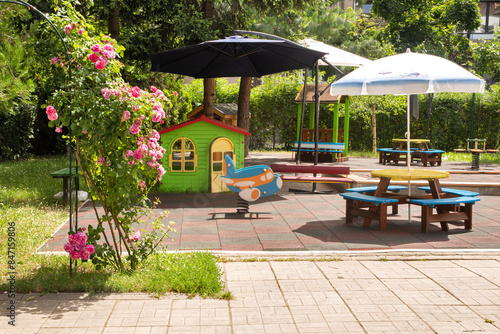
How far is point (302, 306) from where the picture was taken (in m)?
4.38

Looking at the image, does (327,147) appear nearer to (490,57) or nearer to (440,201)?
(490,57)

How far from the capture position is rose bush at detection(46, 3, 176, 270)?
4.71m

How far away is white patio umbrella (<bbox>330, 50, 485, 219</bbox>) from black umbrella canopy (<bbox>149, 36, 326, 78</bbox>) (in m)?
2.42

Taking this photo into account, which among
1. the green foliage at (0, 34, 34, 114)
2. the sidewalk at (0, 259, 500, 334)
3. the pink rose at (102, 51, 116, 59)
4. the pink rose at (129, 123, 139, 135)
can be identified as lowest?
the sidewalk at (0, 259, 500, 334)

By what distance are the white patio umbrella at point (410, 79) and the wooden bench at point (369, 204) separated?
1456 mm

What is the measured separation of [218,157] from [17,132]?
968cm

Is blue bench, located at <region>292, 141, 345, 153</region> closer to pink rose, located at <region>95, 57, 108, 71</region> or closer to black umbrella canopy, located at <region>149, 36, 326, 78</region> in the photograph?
black umbrella canopy, located at <region>149, 36, 326, 78</region>

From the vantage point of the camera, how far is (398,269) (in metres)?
5.44

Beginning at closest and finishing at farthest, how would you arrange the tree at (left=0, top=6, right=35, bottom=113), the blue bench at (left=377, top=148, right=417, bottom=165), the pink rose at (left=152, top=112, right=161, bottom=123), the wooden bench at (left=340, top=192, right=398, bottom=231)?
the pink rose at (left=152, top=112, right=161, bottom=123), the wooden bench at (left=340, top=192, right=398, bottom=231), the tree at (left=0, top=6, right=35, bottom=113), the blue bench at (left=377, top=148, right=417, bottom=165)

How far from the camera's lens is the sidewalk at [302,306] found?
3.94 metres

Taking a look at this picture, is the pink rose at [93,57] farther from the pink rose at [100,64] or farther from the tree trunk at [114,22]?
the tree trunk at [114,22]

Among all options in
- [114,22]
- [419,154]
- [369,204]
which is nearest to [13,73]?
Result: [114,22]

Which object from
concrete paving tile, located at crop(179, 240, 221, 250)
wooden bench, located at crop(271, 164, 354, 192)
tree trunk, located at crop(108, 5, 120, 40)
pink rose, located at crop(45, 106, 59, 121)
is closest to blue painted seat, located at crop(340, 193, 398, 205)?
concrete paving tile, located at crop(179, 240, 221, 250)

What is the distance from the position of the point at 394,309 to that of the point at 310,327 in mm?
813
